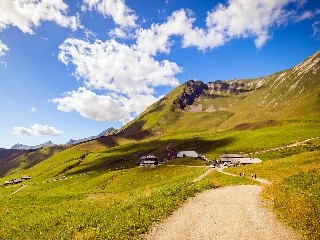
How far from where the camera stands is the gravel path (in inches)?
1011

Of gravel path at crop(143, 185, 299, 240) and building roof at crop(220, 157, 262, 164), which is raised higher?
building roof at crop(220, 157, 262, 164)

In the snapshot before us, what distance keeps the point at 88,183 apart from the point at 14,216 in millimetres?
66528

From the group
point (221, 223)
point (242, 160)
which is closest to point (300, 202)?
point (221, 223)

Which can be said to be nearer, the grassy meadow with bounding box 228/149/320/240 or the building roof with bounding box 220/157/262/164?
the grassy meadow with bounding box 228/149/320/240

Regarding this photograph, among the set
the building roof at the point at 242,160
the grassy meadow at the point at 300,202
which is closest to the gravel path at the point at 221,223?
the grassy meadow at the point at 300,202

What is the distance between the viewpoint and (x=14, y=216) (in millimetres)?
48469

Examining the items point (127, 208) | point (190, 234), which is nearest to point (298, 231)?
point (190, 234)

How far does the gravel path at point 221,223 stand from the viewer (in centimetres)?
2569

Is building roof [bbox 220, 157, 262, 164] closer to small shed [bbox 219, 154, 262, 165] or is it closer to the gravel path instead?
small shed [bbox 219, 154, 262, 165]

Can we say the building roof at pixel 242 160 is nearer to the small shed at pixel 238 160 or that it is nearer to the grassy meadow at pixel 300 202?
the small shed at pixel 238 160

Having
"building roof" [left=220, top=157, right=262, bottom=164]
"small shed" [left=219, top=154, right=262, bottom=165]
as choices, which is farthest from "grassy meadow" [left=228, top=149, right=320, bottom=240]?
"small shed" [left=219, top=154, right=262, bottom=165]

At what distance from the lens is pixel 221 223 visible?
2886cm

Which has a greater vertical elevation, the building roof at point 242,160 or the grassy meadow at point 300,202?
the building roof at point 242,160

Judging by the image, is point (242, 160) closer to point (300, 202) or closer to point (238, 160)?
point (238, 160)
